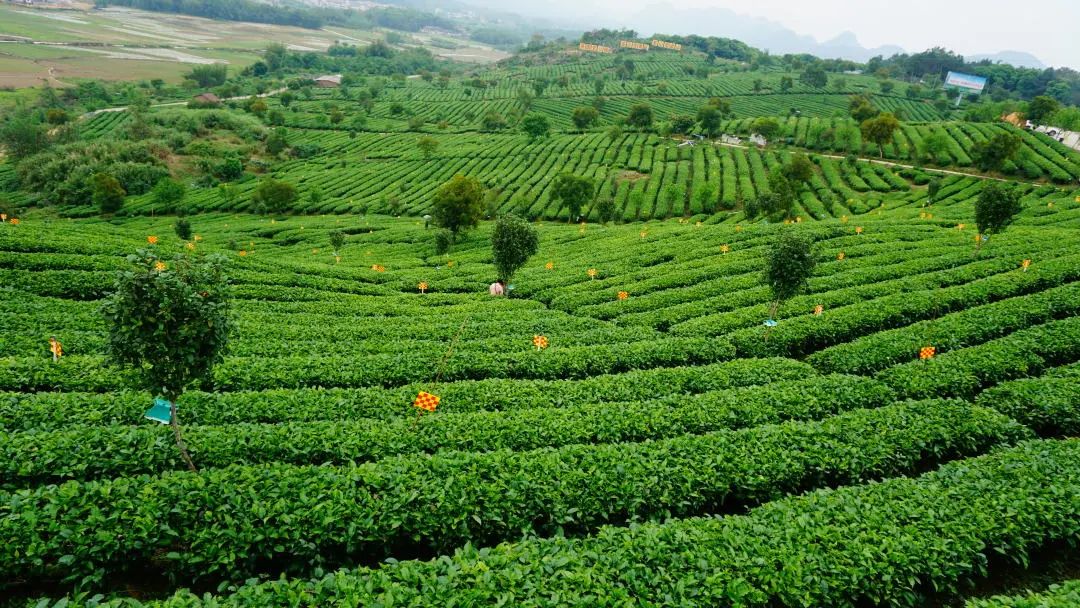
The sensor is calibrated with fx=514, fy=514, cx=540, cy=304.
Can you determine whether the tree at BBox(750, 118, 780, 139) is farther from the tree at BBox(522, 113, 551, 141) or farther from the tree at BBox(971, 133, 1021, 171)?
the tree at BBox(522, 113, 551, 141)

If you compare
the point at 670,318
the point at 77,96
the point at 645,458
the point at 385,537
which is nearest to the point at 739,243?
the point at 670,318

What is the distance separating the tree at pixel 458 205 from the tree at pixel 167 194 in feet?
155

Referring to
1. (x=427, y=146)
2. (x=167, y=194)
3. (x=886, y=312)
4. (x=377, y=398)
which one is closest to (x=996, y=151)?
(x=886, y=312)

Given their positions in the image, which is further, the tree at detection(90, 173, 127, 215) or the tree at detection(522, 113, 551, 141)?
the tree at detection(522, 113, 551, 141)

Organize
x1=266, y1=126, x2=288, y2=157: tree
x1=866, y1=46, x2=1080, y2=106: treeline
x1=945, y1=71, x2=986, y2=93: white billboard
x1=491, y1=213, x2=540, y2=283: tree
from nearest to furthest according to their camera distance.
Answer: x1=491, y1=213, x2=540, y2=283: tree, x1=266, y1=126, x2=288, y2=157: tree, x1=945, y1=71, x2=986, y2=93: white billboard, x1=866, y1=46, x2=1080, y2=106: treeline

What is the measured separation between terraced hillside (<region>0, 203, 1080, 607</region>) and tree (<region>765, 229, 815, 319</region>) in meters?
1.80

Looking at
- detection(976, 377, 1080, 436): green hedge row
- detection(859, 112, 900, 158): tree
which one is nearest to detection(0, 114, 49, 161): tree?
detection(976, 377, 1080, 436): green hedge row

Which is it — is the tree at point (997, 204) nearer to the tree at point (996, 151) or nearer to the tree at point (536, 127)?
the tree at point (996, 151)

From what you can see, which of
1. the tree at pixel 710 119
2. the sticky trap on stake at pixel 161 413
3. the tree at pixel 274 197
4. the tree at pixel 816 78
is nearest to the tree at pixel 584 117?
the tree at pixel 710 119

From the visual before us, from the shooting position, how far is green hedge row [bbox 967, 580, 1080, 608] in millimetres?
8336

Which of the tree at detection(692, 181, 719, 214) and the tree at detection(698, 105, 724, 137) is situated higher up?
the tree at detection(698, 105, 724, 137)

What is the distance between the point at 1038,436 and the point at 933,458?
4106mm

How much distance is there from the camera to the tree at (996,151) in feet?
203

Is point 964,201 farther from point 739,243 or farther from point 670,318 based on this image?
point 670,318
